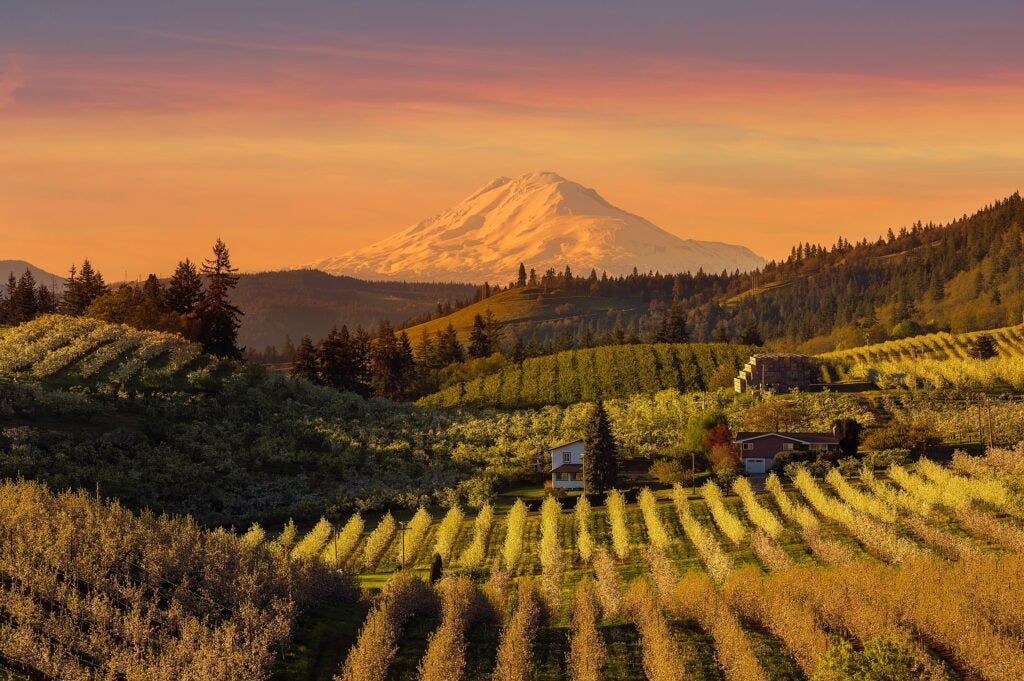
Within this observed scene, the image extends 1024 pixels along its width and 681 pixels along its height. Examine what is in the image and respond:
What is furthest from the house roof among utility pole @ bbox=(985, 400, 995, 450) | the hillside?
the hillside

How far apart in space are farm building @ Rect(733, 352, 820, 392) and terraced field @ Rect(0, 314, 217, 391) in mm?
68644

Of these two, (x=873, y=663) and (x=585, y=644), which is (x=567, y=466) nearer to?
(x=585, y=644)

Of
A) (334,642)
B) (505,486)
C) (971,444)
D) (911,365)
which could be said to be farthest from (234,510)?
(911,365)

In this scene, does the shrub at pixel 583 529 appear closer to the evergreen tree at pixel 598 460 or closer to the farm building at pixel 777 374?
the evergreen tree at pixel 598 460

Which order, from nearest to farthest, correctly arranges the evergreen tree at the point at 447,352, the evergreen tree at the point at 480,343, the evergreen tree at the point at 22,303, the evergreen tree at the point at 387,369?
1. the evergreen tree at the point at 22,303
2. the evergreen tree at the point at 387,369
3. the evergreen tree at the point at 447,352
4. the evergreen tree at the point at 480,343

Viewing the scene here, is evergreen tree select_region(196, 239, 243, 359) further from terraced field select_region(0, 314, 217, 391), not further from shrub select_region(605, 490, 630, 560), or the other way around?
shrub select_region(605, 490, 630, 560)

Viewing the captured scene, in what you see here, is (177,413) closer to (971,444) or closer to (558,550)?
(558,550)

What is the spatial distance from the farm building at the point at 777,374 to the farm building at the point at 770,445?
120 feet

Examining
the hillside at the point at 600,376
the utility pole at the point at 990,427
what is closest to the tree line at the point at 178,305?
the hillside at the point at 600,376

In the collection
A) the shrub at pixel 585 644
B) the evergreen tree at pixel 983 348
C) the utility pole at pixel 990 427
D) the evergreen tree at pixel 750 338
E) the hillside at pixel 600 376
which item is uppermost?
the evergreen tree at pixel 750 338

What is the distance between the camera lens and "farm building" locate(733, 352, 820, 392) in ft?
461

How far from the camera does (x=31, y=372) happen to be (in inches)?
3885

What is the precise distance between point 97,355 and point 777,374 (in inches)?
3268

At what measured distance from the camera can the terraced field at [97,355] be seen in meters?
100
